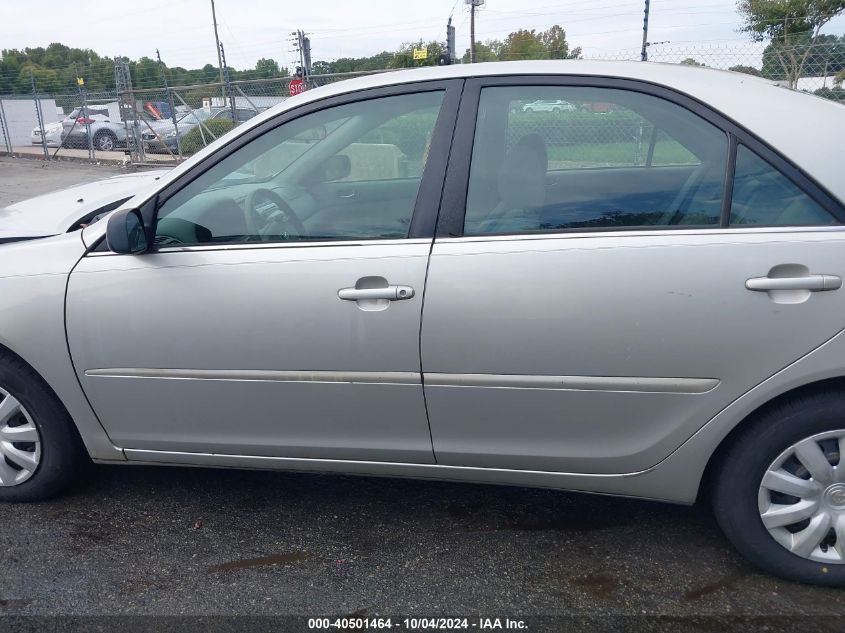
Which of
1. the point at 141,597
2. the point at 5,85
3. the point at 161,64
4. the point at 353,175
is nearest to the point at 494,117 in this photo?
the point at 353,175

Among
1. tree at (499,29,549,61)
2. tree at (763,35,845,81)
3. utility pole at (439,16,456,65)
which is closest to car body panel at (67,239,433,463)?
tree at (763,35,845,81)

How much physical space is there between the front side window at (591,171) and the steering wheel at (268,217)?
0.65 metres

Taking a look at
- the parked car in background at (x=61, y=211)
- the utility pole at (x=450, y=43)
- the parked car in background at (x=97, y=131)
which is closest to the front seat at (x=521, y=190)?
the parked car in background at (x=61, y=211)

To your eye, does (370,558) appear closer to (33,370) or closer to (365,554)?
(365,554)

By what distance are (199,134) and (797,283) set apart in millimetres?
13699

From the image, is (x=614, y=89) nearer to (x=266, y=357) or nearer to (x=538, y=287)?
(x=538, y=287)

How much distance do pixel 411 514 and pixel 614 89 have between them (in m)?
1.77

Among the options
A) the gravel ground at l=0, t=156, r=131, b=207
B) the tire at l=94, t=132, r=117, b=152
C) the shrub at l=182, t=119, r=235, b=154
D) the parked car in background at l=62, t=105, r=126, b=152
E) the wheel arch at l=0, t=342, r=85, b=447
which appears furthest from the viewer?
the tire at l=94, t=132, r=117, b=152

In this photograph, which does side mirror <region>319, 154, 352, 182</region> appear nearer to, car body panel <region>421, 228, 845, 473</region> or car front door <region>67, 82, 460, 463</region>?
car front door <region>67, 82, 460, 463</region>

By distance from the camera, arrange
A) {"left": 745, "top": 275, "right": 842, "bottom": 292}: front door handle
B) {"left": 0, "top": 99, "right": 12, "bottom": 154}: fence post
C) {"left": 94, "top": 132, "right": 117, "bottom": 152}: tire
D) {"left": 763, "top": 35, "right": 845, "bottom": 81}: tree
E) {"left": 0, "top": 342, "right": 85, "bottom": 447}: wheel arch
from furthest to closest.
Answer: {"left": 94, "top": 132, "right": 117, "bottom": 152}: tire < {"left": 0, "top": 99, "right": 12, "bottom": 154}: fence post < {"left": 763, "top": 35, "right": 845, "bottom": 81}: tree < {"left": 0, "top": 342, "right": 85, "bottom": 447}: wheel arch < {"left": 745, "top": 275, "right": 842, "bottom": 292}: front door handle

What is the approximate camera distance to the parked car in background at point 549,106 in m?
2.48

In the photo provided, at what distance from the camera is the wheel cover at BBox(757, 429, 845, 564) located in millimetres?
2211

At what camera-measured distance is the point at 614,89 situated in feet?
7.77

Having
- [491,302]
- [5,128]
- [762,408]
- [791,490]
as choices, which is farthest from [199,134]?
[791,490]
